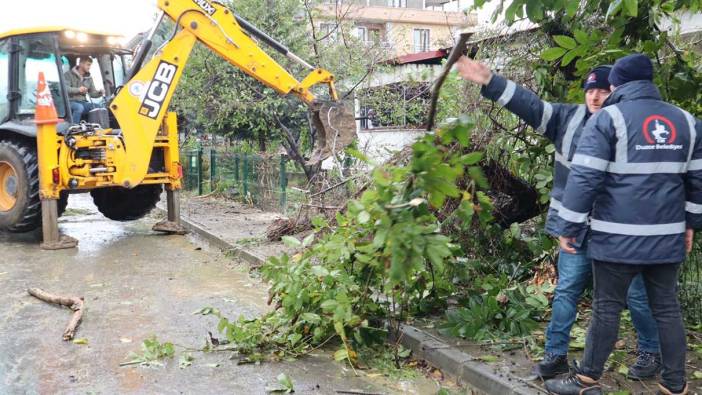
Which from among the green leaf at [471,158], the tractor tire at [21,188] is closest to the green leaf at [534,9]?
the green leaf at [471,158]

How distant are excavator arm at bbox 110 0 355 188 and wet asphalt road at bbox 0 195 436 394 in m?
1.54

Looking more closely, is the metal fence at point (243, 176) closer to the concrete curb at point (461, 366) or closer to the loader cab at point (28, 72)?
the loader cab at point (28, 72)

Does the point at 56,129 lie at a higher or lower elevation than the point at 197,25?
lower

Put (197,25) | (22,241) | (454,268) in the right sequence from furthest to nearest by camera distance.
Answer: (22,241) < (197,25) < (454,268)

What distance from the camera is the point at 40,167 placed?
369 inches

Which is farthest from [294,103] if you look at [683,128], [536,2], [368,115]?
[683,128]

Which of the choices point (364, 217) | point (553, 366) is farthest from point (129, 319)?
point (553, 366)

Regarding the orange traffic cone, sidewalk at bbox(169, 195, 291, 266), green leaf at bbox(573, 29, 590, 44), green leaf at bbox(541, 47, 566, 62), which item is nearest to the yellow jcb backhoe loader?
the orange traffic cone

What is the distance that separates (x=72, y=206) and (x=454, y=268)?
11.8 m

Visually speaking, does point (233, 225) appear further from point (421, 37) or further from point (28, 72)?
point (421, 37)

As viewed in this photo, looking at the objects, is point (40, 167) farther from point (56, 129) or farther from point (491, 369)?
point (491, 369)

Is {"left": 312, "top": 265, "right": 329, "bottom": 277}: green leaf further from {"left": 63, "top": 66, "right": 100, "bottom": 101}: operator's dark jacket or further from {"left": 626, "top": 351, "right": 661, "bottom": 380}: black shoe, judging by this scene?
{"left": 63, "top": 66, "right": 100, "bottom": 101}: operator's dark jacket

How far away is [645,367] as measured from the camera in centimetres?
414

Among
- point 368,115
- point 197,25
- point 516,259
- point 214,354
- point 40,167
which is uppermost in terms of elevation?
point 197,25
